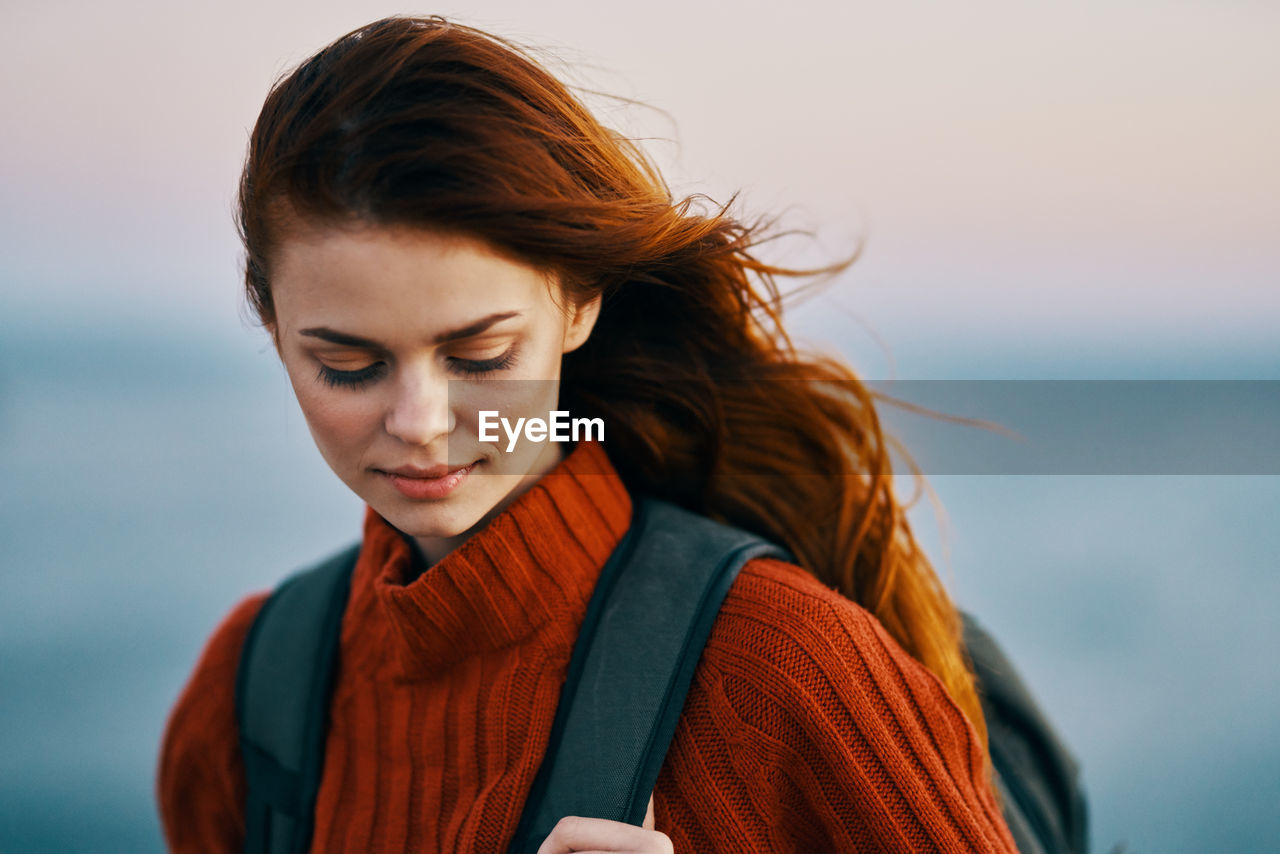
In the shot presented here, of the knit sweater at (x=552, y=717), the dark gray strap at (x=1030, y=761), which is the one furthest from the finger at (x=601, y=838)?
the dark gray strap at (x=1030, y=761)

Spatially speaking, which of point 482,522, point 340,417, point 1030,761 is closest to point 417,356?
point 340,417

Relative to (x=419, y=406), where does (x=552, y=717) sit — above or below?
below

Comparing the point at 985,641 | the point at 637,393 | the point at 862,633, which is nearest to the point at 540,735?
the point at 862,633

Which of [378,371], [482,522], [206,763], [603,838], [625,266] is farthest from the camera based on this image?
[206,763]

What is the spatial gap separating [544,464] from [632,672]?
14.0 inches

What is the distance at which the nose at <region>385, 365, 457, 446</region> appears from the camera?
3.57 ft

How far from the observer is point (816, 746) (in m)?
1.09

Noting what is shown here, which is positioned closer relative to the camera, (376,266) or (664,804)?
(376,266)

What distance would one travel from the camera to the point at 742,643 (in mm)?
1144

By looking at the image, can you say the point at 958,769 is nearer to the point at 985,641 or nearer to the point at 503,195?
the point at 985,641

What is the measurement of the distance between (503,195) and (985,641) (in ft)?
3.62

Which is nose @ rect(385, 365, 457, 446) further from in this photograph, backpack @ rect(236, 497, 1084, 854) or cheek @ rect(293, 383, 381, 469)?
backpack @ rect(236, 497, 1084, 854)

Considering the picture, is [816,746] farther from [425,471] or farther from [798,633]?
[425,471]

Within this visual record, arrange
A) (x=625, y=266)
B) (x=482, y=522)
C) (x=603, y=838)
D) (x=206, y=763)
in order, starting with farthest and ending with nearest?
(x=206, y=763) < (x=482, y=522) < (x=625, y=266) < (x=603, y=838)
